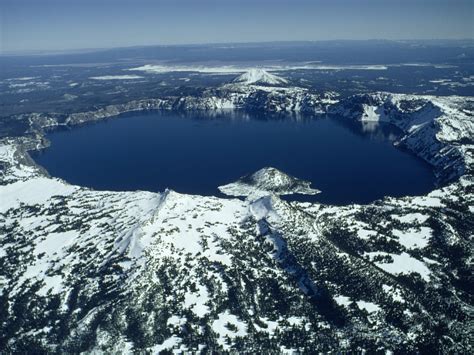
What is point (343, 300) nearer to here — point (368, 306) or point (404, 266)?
point (368, 306)

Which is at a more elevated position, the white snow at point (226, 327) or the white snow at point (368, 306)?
the white snow at point (368, 306)

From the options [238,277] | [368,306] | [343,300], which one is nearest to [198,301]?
[238,277]

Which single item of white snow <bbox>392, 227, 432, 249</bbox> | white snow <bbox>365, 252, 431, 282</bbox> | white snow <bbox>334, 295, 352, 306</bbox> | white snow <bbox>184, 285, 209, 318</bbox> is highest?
white snow <bbox>392, 227, 432, 249</bbox>

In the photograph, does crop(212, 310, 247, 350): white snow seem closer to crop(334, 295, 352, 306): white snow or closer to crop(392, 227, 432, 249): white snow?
crop(334, 295, 352, 306): white snow

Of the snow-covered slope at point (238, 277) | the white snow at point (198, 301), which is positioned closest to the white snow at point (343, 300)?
the snow-covered slope at point (238, 277)

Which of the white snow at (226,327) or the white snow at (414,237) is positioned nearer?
the white snow at (226,327)

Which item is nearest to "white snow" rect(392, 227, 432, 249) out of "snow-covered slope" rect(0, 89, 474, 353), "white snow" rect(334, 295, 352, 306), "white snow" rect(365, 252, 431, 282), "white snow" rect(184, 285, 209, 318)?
"snow-covered slope" rect(0, 89, 474, 353)

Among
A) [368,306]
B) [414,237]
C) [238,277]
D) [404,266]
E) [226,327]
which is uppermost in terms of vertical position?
[414,237]

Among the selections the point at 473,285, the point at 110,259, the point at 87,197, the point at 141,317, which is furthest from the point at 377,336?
A: the point at 87,197

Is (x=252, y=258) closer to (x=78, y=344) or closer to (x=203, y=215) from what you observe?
(x=203, y=215)

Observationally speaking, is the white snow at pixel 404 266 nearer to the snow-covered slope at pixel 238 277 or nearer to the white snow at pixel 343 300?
the snow-covered slope at pixel 238 277

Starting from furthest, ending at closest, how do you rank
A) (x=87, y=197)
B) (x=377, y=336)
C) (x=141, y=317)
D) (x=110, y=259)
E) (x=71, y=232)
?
1. (x=87, y=197)
2. (x=71, y=232)
3. (x=110, y=259)
4. (x=141, y=317)
5. (x=377, y=336)
